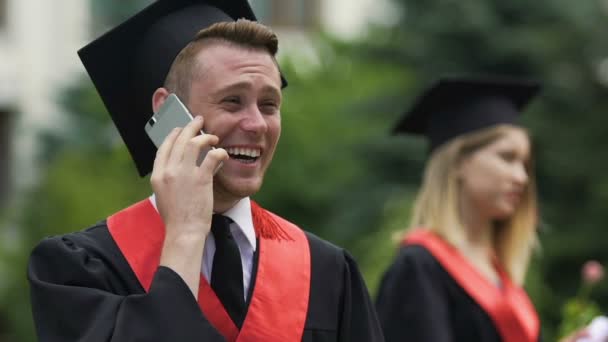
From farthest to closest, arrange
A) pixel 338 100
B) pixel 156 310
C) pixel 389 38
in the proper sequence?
pixel 338 100 < pixel 389 38 < pixel 156 310

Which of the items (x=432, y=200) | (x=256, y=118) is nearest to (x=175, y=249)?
(x=256, y=118)

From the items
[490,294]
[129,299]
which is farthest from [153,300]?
[490,294]

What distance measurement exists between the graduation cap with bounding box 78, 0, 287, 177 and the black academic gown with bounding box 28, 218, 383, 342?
26 cm

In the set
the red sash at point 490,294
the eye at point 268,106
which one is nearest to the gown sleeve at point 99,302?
the eye at point 268,106

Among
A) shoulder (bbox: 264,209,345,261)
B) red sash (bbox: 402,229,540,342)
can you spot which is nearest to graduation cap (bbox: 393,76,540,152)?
red sash (bbox: 402,229,540,342)

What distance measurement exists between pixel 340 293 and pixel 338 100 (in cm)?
1346

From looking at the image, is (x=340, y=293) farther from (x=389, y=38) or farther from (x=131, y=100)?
(x=389, y=38)

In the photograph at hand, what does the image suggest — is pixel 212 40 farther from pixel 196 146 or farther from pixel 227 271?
pixel 227 271

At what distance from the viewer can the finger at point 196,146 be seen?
2.86 metres

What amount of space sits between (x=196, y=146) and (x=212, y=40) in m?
0.39

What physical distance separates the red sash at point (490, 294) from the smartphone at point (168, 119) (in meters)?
2.15

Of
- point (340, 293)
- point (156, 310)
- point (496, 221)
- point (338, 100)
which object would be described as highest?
point (156, 310)

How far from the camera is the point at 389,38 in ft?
46.3

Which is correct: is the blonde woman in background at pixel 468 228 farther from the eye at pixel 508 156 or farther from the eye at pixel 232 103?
the eye at pixel 232 103
